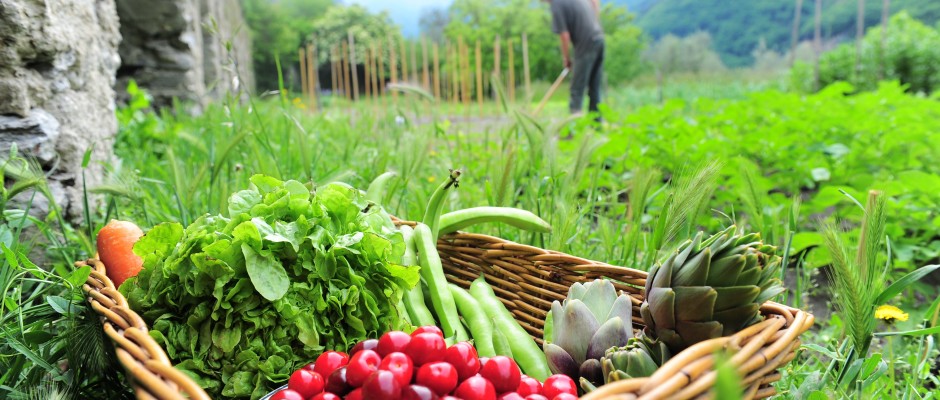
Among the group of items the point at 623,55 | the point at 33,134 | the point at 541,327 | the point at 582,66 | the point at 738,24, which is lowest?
the point at 541,327

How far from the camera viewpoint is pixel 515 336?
1.55 metres

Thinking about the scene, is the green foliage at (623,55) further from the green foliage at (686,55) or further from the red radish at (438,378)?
the red radish at (438,378)

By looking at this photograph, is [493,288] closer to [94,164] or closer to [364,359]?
[364,359]

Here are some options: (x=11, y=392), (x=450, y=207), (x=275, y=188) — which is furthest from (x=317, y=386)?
(x=450, y=207)

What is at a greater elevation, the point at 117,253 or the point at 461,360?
the point at 117,253

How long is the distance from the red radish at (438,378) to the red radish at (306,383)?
0.64 feet

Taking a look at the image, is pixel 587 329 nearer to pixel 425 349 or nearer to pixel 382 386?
pixel 425 349

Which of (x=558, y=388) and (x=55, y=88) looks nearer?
(x=558, y=388)

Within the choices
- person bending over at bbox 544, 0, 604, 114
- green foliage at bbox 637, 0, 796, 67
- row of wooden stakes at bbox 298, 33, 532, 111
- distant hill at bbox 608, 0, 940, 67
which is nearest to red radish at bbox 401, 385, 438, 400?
row of wooden stakes at bbox 298, 33, 532, 111

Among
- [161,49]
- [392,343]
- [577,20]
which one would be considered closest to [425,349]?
[392,343]

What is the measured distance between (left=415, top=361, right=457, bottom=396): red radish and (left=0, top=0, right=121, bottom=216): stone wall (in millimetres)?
1303

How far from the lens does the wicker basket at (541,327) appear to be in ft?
2.92

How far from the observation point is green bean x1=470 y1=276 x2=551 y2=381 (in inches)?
58.0

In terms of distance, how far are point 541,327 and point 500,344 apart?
24 centimetres
